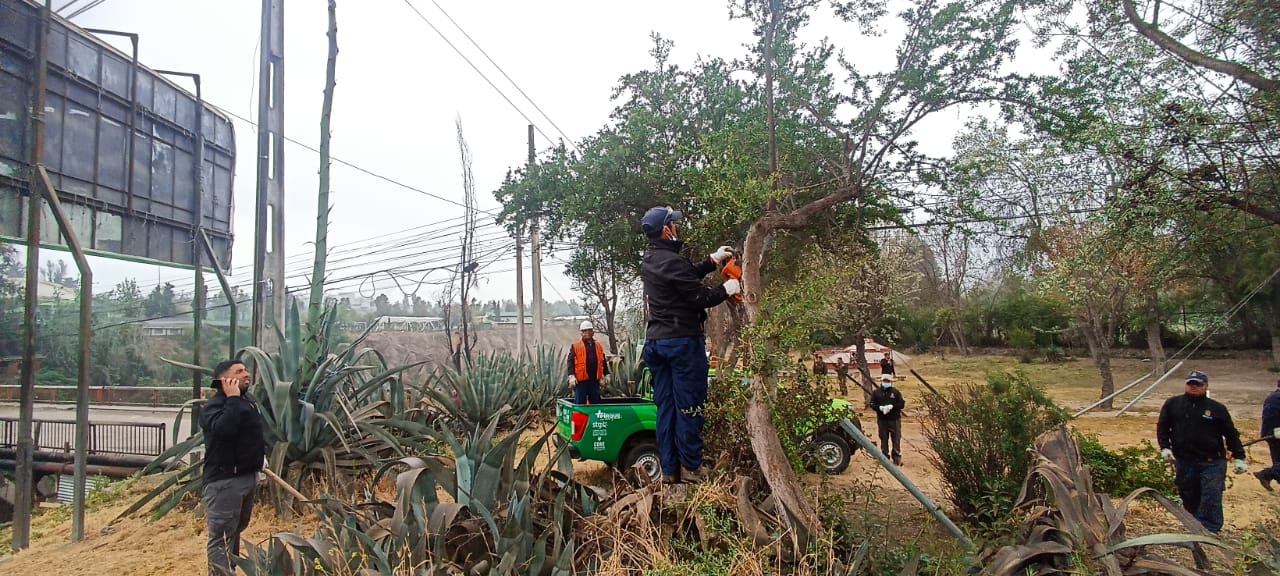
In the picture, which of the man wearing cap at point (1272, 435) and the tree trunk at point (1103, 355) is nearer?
the man wearing cap at point (1272, 435)

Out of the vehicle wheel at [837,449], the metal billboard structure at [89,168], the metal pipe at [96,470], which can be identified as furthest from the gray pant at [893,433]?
the metal pipe at [96,470]

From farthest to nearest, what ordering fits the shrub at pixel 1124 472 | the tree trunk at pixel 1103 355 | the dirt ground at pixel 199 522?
the tree trunk at pixel 1103 355 < the shrub at pixel 1124 472 < the dirt ground at pixel 199 522

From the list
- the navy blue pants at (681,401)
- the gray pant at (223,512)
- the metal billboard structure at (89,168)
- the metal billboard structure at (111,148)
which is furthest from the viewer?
the metal billboard structure at (111,148)

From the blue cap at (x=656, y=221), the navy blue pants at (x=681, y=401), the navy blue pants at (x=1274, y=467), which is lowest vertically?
the navy blue pants at (x=1274, y=467)

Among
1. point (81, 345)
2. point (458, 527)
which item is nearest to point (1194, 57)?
point (458, 527)

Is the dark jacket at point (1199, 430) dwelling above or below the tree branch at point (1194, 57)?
below

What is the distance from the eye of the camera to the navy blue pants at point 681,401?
13.2ft

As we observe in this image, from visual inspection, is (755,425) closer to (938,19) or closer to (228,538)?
(228,538)

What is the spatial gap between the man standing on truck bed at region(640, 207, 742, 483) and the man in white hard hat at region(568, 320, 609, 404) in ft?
16.7

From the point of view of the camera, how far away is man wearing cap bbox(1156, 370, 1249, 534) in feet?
20.7

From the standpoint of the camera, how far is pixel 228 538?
4660mm

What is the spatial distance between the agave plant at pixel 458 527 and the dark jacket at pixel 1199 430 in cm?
571

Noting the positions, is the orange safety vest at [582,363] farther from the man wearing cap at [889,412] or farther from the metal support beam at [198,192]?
the metal support beam at [198,192]

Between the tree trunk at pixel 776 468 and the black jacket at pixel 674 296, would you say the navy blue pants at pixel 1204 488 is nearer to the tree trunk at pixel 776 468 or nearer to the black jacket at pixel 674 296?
the tree trunk at pixel 776 468
